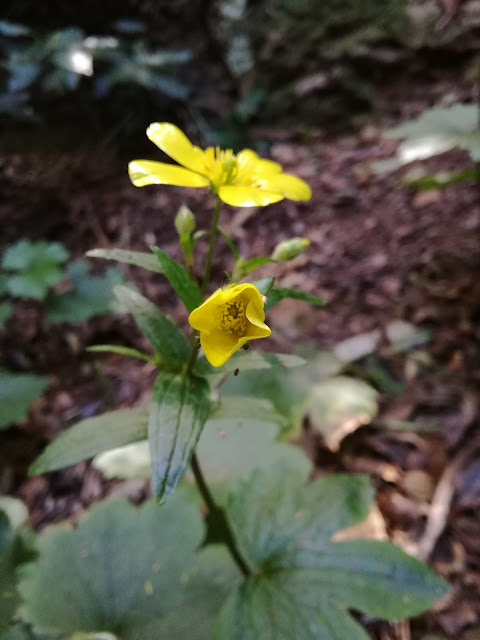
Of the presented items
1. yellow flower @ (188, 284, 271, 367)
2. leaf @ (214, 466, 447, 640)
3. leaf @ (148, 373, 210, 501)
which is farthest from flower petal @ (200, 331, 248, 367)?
leaf @ (214, 466, 447, 640)

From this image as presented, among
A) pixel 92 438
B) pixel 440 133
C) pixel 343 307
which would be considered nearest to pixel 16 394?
pixel 92 438

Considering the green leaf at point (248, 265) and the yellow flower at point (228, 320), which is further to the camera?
the green leaf at point (248, 265)

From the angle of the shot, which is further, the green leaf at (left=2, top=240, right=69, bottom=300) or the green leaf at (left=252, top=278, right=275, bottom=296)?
the green leaf at (left=2, top=240, right=69, bottom=300)

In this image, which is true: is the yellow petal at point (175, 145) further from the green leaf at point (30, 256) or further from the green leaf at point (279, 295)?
the green leaf at point (30, 256)

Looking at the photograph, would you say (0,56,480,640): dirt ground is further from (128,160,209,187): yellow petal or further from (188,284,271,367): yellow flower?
(128,160,209,187): yellow petal

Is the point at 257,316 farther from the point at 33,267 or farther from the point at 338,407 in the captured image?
the point at 33,267

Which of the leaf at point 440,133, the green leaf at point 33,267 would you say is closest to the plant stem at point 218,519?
the green leaf at point 33,267
